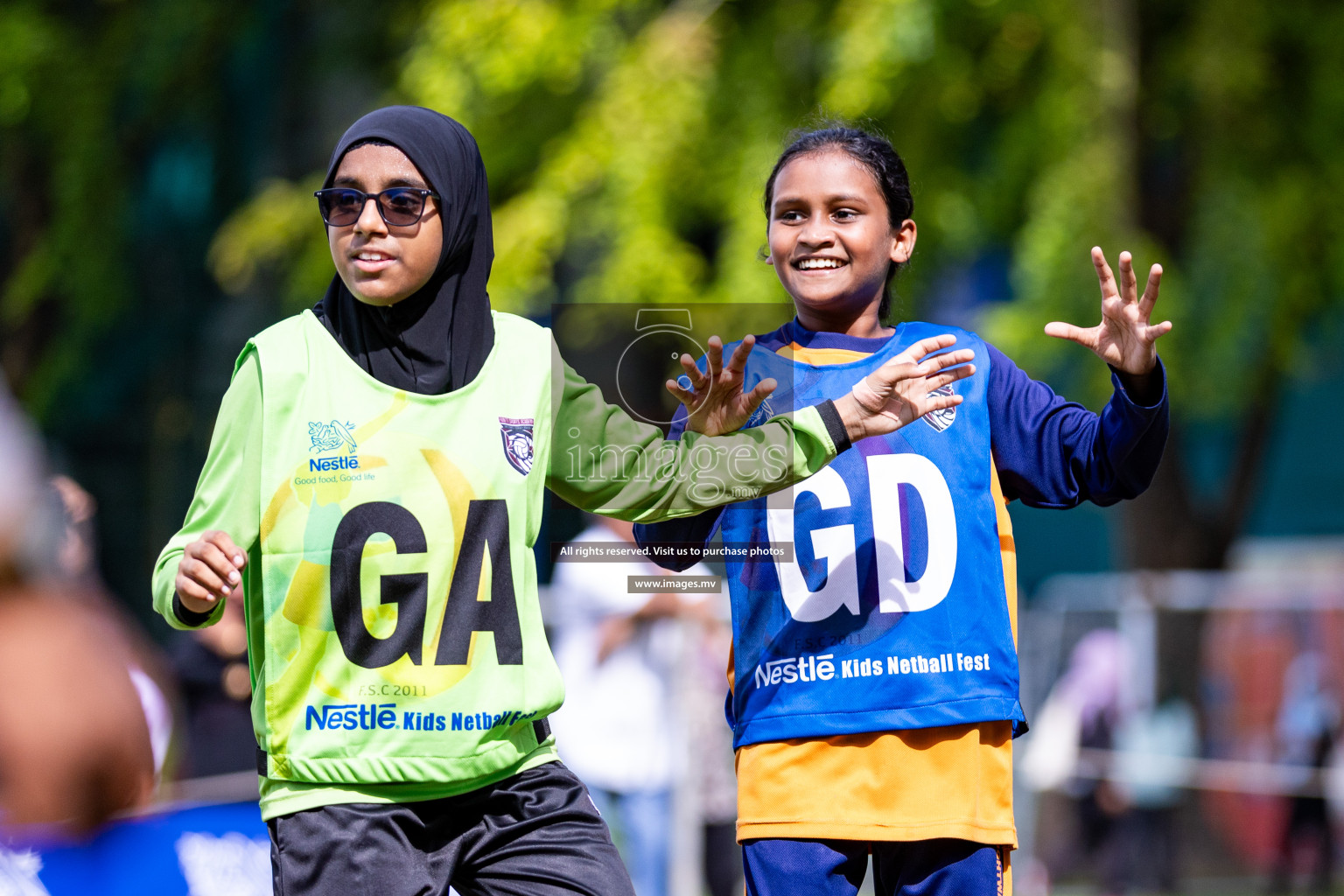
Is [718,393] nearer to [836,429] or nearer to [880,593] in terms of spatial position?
[836,429]

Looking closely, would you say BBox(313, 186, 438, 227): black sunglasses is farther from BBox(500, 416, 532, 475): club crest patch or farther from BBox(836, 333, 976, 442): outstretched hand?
BBox(836, 333, 976, 442): outstretched hand

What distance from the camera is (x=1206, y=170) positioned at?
8.84 meters

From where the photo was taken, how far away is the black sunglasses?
2.78 metres

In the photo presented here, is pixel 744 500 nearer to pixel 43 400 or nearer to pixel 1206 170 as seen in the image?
→ pixel 1206 170

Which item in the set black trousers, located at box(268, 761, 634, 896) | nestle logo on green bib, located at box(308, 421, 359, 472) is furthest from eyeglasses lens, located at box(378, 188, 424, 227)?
black trousers, located at box(268, 761, 634, 896)

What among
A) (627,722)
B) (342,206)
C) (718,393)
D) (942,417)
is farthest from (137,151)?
(942,417)

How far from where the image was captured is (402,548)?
2.67 m

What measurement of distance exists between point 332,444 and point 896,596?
112 cm

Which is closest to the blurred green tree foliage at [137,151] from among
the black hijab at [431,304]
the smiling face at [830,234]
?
the smiling face at [830,234]

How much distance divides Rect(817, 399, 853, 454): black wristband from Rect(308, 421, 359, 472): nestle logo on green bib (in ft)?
2.87

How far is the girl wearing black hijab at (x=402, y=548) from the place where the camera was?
263 cm

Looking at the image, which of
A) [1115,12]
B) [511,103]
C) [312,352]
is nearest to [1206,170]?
[1115,12]

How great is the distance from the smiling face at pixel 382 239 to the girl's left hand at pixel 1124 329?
1219 mm

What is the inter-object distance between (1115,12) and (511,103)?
3432mm
